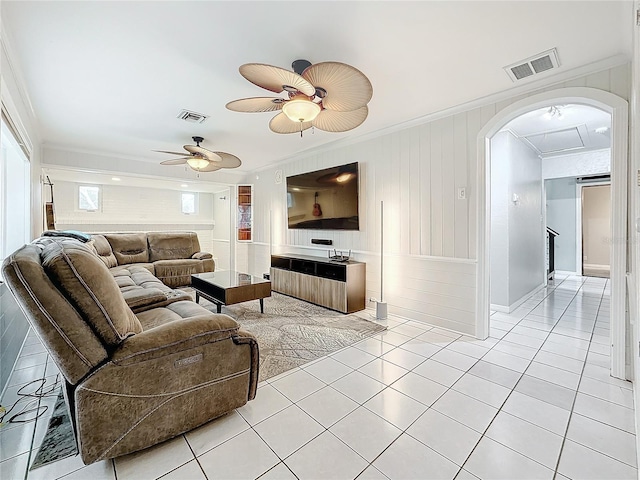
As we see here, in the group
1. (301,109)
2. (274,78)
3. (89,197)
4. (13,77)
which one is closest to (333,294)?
(301,109)

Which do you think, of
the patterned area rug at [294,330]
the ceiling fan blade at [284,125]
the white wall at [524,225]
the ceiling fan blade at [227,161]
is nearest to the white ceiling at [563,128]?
the white wall at [524,225]

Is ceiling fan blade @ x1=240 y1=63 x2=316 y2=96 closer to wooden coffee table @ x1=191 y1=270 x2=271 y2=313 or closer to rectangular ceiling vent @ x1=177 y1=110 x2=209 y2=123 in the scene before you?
rectangular ceiling vent @ x1=177 y1=110 x2=209 y2=123

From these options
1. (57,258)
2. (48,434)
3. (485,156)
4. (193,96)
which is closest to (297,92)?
(193,96)

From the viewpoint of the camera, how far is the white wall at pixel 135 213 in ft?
21.3

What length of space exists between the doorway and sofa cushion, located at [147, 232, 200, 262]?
877cm

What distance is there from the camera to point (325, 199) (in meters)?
4.60

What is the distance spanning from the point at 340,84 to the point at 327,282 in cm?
269

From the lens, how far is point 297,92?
2.11 meters

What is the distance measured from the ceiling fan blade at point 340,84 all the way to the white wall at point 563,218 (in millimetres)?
6721

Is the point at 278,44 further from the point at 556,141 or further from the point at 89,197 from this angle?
the point at 89,197

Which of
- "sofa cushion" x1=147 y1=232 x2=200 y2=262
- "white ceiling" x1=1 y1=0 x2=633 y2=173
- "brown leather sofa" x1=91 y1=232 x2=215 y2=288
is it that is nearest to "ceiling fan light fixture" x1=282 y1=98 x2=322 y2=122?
"white ceiling" x1=1 y1=0 x2=633 y2=173

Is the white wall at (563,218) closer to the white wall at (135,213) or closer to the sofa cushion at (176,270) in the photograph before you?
the sofa cushion at (176,270)

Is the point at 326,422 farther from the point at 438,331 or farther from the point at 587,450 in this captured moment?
the point at 438,331

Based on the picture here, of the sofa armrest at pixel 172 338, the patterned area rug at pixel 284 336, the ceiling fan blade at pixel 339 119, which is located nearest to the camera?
the sofa armrest at pixel 172 338
